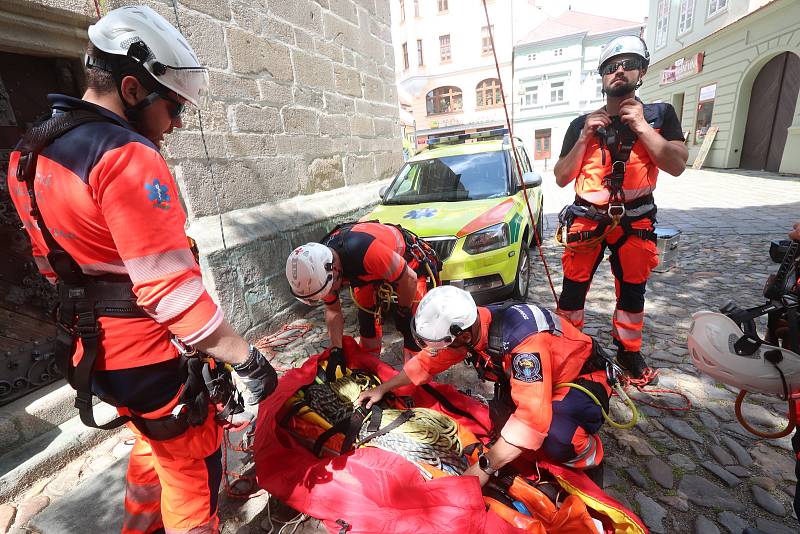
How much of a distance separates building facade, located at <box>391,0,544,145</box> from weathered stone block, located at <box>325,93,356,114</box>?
2929cm

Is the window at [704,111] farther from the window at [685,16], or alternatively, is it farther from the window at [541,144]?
the window at [541,144]

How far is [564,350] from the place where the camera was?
1.94m

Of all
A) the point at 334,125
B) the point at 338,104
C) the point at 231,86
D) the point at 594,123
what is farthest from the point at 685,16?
the point at 231,86

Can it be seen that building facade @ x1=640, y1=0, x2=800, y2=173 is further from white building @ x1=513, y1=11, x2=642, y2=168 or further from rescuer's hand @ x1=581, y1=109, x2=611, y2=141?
rescuer's hand @ x1=581, y1=109, x2=611, y2=141

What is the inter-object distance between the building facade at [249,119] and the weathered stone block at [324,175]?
0.9 inches

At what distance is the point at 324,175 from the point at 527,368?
4346mm

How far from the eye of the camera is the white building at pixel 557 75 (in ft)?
93.1

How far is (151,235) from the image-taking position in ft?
3.66

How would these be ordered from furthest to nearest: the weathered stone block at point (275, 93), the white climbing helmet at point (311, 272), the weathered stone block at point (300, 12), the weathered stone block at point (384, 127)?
the weathered stone block at point (384, 127)
the weathered stone block at point (300, 12)
the weathered stone block at point (275, 93)
the white climbing helmet at point (311, 272)

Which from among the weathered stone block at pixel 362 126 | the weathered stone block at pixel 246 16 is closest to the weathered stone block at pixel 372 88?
the weathered stone block at pixel 362 126

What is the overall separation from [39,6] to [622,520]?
14.1 feet

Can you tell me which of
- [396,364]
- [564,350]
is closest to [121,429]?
[396,364]

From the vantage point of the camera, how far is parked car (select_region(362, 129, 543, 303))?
3.71 meters

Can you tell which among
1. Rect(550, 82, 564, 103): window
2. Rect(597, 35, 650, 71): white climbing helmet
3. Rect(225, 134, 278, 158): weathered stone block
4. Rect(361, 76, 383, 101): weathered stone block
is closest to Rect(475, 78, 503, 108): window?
Rect(550, 82, 564, 103): window
